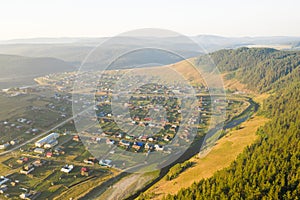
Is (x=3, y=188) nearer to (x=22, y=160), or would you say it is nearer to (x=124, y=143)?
(x=22, y=160)

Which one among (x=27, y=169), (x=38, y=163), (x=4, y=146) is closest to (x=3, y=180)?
(x=27, y=169)

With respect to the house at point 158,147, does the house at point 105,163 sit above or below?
below

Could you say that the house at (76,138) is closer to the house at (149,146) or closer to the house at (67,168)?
the house at (67,168)

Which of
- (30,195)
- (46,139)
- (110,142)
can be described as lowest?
(30,195)

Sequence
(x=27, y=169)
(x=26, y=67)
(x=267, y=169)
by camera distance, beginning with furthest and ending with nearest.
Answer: (x=26, y=67)
(x=27, y=169)
(x=267, y=169)

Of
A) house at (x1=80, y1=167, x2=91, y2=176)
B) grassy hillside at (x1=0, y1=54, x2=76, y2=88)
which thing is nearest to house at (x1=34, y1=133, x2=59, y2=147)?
house at (x1=80, y1=167, x2=91, y2=176)

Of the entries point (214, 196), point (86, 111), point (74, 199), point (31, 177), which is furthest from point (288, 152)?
point (86, 111)

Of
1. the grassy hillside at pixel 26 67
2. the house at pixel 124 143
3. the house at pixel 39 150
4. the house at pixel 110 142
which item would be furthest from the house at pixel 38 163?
the grassy hillside at pixel 26 67

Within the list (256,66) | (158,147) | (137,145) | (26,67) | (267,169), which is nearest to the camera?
(267,169)

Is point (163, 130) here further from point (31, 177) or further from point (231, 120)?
point (31, 177)
